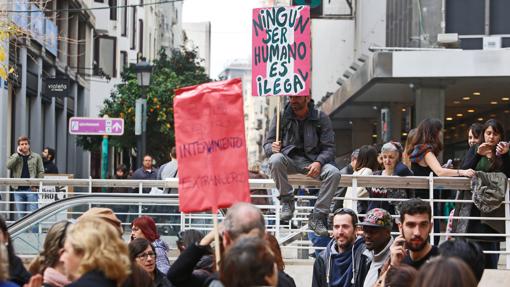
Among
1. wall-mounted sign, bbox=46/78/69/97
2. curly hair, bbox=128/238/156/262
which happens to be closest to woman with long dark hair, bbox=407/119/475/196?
curly hair, bbox=128/238/156/262

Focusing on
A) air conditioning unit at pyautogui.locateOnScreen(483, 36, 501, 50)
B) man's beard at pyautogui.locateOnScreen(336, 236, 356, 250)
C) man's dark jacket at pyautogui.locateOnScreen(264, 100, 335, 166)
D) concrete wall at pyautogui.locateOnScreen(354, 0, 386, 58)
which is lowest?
man's beard at pyautogui.locateOnScreen(336, 236, 356, 250)

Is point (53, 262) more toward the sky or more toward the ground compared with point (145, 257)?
more toward the sky

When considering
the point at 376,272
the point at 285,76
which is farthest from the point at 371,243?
the point at 285,76

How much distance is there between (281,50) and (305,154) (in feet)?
3.77

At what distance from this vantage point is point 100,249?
6.05 meters

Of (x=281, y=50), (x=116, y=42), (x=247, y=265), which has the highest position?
(x=116, y=42)

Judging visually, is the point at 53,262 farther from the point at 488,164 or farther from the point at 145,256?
the point at 488,164

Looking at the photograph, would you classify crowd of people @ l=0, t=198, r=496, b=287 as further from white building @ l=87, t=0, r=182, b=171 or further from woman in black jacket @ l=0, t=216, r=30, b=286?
white building @ l=87, t=0, r=182, b=171

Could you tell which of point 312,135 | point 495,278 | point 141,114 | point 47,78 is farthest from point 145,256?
point 47,78

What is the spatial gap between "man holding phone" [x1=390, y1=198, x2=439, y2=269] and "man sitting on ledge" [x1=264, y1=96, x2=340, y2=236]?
3.41 m

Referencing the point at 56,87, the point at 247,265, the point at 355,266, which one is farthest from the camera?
the point at 56,87

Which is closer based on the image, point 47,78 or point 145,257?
point 145,257

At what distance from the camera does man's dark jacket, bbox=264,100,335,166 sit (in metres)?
11.9

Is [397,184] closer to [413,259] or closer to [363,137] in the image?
[413,259]
